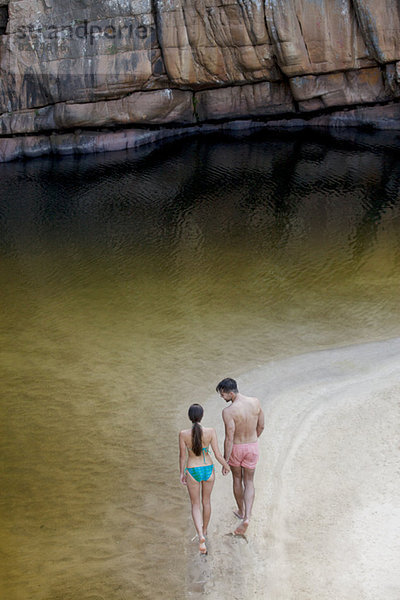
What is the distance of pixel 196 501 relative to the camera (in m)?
7.46

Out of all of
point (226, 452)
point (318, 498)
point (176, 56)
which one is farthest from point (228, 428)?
point (176, 56)

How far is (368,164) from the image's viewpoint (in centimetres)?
2639

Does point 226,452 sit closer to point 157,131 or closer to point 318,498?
point 318,498

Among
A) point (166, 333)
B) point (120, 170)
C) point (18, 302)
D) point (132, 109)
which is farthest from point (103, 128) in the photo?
point (166, 333)

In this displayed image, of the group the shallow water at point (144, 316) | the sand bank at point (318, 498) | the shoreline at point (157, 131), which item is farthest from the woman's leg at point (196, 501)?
the shoreline at point (157, 131)

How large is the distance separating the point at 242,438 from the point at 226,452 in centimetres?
26

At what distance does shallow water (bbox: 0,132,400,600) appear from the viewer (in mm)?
8281

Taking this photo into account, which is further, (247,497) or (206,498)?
(247,497)

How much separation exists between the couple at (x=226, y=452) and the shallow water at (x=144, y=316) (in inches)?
32.3

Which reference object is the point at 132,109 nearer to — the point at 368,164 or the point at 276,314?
the point at 368,164

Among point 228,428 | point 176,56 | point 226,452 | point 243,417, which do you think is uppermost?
point 176,56

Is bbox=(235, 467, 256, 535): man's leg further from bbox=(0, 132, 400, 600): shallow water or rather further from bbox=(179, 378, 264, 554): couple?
bbox=(0, 132, 400, 600): shallow water

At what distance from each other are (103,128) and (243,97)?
297 inches

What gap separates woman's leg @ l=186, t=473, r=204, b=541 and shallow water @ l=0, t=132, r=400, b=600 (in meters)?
0.45
